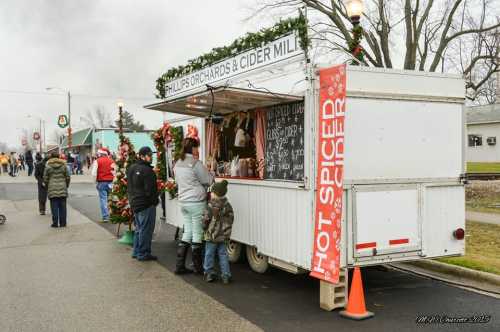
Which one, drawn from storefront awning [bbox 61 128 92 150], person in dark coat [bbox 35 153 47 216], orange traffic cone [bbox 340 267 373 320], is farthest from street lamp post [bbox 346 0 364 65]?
storefront awning [bbox 61 128 92 150]

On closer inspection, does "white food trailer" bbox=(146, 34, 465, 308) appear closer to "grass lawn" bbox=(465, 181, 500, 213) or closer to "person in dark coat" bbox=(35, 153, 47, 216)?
"grass lawn" bbox=(465, 181, 500, 213)

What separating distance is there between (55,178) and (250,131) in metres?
6.20

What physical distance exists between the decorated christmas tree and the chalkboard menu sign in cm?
394

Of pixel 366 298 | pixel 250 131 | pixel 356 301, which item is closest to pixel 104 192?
pixel 250 131

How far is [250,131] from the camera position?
830cm

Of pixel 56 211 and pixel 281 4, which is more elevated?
pixel 281 4

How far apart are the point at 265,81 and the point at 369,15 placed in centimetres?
1537

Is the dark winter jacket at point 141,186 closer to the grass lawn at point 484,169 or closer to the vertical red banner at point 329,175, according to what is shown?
the vertical red banner at point 329,175

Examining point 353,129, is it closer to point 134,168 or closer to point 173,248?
point 134,168

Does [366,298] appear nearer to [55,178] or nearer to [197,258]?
[197,258]

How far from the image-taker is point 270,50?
6867mm

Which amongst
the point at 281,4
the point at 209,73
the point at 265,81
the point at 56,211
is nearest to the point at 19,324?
the point at 265,81

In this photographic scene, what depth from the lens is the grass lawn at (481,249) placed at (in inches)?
286

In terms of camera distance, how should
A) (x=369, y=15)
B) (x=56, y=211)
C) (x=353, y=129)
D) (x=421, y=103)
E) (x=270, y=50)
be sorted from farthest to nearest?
(x=369, y=15), (x=56, y=211), (x=270, y=50), (x=421, y=103), (x=353, y=129)
